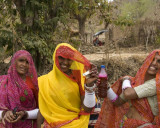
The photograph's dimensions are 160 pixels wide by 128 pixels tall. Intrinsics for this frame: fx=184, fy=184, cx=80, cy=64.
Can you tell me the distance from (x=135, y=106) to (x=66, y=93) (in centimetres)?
81

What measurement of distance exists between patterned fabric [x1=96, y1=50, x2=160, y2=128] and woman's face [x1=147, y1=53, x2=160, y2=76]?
33 mm

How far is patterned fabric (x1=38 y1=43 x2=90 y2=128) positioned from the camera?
2006mm

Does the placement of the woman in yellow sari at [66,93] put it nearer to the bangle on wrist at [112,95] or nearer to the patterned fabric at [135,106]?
the bangle on wrist at [112,95]

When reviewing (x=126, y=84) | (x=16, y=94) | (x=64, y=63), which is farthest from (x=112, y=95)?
(x=16, y=94)

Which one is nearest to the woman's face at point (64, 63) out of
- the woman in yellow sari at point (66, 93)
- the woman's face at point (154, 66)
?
the woman in yellow sari at point (66, 93)

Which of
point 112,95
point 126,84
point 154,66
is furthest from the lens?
point 112,95

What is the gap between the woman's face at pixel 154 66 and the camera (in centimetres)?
199

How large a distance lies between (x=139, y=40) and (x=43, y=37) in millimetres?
9642

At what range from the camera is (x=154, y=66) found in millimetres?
2025

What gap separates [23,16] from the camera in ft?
15.0

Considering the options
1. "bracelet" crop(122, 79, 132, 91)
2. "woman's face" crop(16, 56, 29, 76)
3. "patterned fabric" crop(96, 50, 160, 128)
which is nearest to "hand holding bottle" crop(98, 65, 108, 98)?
"bracelet" crop(122, 79, 132, 91)

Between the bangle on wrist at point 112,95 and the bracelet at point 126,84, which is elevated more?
the bracelet at point 126,84

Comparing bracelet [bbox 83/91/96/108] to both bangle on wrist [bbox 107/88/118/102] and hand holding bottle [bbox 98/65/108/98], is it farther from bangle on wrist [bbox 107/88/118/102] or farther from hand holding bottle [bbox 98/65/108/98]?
bangle on wrist [bbox 107/88/118/102]

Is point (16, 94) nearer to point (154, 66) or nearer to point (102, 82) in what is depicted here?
point (102, 82)
